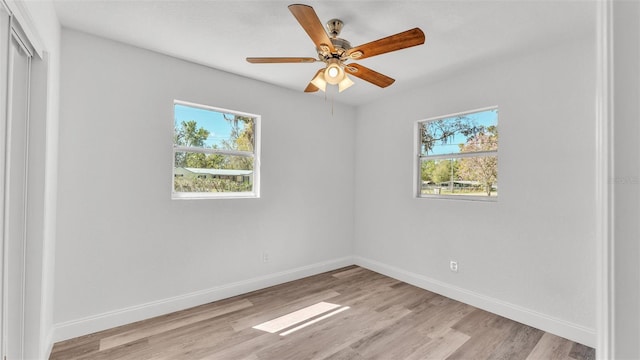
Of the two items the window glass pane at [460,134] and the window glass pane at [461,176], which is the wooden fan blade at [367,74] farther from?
the window glass pane at [461,176]

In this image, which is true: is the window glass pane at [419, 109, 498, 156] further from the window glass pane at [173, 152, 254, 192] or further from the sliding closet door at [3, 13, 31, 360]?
the sliding closet door at [3, 13, 31, 360]

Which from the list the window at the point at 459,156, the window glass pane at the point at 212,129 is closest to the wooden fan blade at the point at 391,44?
the window at the point at 459,156

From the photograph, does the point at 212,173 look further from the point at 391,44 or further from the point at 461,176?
the point at 461,176

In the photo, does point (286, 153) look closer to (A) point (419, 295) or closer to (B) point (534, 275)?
(A) point (419, 295)

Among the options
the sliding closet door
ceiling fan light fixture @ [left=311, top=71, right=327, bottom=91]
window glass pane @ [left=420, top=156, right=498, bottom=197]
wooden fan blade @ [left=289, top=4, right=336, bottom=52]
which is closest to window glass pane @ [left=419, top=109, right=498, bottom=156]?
window glass pane @ [left=420, top=156, right=498, bottom=197]

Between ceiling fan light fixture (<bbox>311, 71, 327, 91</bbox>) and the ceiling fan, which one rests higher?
the ceiling fan

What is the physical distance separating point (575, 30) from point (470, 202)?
1698mm

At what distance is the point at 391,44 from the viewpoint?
1.86 m

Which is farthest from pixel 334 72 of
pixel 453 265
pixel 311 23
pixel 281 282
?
pixel 281 282

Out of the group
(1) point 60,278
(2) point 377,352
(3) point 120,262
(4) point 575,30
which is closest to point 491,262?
(2) point 377,352

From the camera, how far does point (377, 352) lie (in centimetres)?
221
